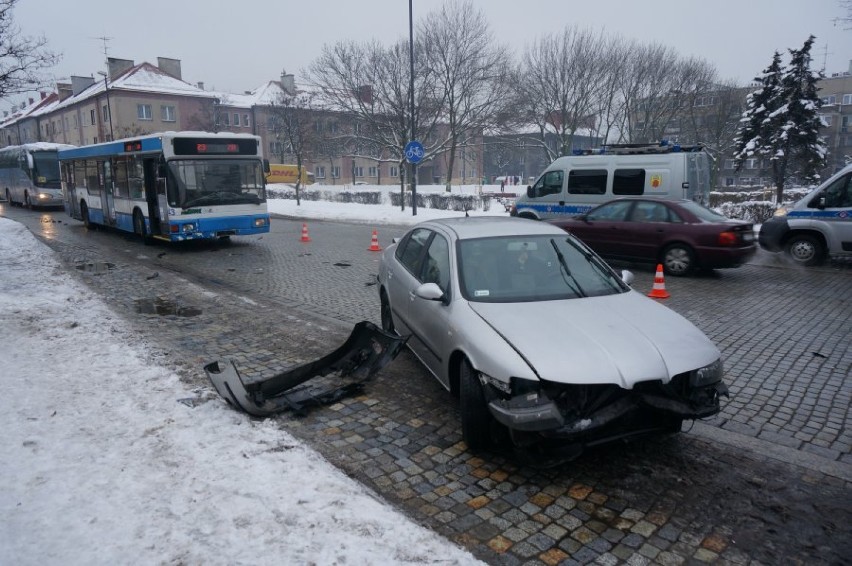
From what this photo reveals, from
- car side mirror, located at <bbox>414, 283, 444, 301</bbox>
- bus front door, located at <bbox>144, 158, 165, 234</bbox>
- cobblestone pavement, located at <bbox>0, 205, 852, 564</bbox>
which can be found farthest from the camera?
bus front door, located at <bbox>144, 158, 165, 234</bbox>

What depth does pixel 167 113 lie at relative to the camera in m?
62.8

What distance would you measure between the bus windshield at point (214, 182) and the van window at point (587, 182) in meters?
8.27

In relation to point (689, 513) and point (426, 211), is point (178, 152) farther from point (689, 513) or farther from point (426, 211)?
point (426, 211)

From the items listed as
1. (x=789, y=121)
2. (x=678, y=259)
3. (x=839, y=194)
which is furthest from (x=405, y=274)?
(x=789, y=121)

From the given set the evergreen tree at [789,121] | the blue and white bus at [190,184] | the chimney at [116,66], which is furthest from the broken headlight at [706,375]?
the chimney at [116,66]

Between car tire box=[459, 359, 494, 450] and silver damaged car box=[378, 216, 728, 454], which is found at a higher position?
silver damaged car box=[378, 216, 728, 454]

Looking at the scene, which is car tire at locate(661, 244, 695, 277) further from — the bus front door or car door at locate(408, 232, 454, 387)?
the bus front door

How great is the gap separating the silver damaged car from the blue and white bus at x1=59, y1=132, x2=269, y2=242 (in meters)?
10.3

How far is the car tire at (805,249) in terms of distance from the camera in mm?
11812

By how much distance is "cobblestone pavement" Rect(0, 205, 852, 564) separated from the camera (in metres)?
3.21

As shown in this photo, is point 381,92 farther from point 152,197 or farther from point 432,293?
point 432,293

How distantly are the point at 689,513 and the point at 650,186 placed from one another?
38.6ft

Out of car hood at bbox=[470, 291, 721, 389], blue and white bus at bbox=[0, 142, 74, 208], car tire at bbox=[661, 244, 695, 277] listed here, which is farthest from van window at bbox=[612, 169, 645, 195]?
blue and white bus at bbox=[0, 142, 74, 208]

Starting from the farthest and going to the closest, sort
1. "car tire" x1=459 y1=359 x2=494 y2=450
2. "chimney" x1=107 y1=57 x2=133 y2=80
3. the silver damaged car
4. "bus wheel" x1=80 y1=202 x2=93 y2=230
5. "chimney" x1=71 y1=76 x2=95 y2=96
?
"chimney" x1=71 y1=76 x2=95 y2=96 < "chimney" x1=107 y1=57 x2=133 y2=80 < "bus wheel" x1=80 y1=202 x2=93 y2=230 < "car tire" x1=459 y1=359 x2=494 y2=450 < the silver damaged car
